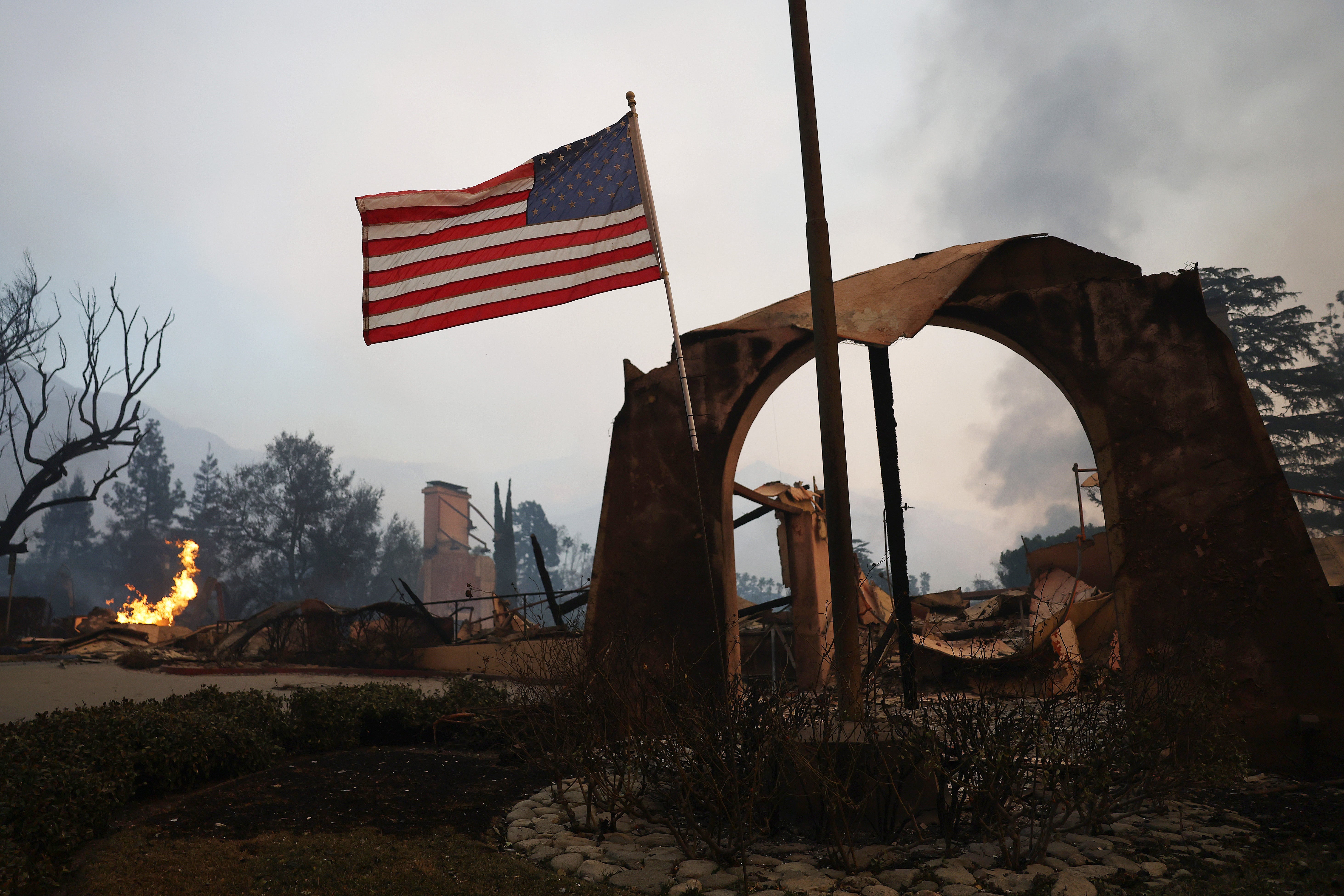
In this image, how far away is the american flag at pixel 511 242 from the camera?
7.05 metres

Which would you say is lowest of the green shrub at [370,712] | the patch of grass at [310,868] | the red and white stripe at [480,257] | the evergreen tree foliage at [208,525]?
the patch of grass at [310,868]

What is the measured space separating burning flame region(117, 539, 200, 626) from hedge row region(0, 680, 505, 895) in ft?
77.9

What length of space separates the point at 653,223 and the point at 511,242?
1.36 metres

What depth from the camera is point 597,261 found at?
7039mm

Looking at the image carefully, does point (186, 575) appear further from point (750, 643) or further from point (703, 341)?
point (703, 341)

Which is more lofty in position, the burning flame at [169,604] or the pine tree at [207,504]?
the pine tree at [207,504]

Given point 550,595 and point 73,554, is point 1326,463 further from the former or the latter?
point 73,554

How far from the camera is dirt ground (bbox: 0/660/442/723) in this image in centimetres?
1009

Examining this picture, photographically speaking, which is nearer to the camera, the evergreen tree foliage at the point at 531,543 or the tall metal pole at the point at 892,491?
the tall metal pole at the point at 892,491

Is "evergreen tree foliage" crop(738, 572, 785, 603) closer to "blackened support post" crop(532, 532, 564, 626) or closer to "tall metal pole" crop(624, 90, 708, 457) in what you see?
"blackened support post" crop(532, 532, 564, 626)

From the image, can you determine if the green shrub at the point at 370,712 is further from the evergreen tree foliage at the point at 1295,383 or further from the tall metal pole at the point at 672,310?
the evergreen tree foliage at the point at 1295,383

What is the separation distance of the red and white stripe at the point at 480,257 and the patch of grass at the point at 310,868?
4163 millimetres

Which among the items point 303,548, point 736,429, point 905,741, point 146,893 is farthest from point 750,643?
point 303,548

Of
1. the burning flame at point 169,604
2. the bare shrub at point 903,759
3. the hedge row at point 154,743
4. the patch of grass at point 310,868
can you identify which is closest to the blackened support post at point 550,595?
the hedge row at point 154,743
